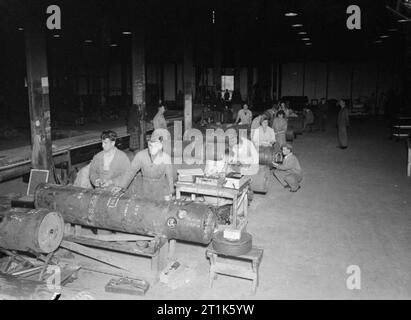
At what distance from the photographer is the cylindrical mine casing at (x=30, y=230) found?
4.59 meters

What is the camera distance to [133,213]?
195 inches

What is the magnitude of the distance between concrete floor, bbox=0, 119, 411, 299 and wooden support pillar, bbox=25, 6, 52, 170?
130 cm

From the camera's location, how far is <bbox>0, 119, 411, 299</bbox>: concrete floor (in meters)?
4.56

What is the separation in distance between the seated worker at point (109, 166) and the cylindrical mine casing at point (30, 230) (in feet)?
3.19

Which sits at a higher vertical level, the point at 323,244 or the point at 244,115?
the point at 244,115

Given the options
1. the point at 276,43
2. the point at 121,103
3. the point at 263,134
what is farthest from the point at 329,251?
the point at 276,43

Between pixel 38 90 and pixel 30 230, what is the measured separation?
4749mm

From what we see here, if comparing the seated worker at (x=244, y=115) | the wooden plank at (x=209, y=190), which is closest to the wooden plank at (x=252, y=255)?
the wooden plank at (x=209, y=190)

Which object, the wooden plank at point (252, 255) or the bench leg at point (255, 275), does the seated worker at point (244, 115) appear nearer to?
the wooden plank at point (252, 255)

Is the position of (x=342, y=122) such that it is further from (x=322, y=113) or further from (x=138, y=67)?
(x=138, y=67)

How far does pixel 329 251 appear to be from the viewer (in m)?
5.62

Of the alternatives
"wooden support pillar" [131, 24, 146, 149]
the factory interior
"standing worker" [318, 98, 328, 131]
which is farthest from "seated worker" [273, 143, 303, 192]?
"standing worker" [318, 98, 328, 131]

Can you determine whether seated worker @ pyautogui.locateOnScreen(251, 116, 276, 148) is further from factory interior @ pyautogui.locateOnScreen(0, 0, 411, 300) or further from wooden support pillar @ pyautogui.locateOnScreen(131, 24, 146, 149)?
wooden support pillar @ pyautogui.locateOnScreen(131, 24, 146, 149)

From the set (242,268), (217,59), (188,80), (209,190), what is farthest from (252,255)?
(217,59)
